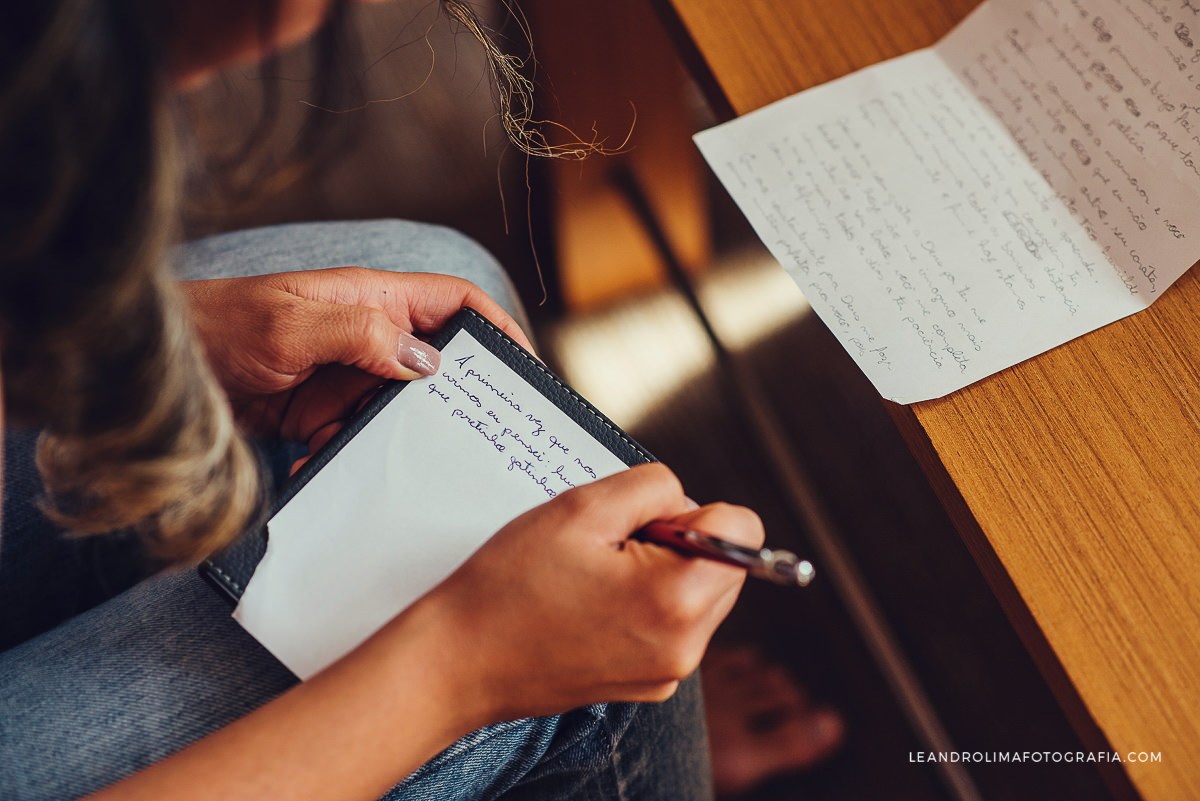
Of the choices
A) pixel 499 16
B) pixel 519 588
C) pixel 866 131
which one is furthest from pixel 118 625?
pixel 866 131

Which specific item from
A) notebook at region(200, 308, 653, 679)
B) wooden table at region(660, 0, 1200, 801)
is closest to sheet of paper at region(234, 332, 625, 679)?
notebook at region(200, 308, 653, 679)

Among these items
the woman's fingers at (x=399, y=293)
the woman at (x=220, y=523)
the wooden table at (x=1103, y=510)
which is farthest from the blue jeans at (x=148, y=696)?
the wooden table at (x=1103, y=510)

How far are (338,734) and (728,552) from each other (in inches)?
8.5

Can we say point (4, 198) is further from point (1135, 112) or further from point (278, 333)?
point (1135, 112)

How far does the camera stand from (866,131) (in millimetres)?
542

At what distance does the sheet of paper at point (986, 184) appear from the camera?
1.51 feet

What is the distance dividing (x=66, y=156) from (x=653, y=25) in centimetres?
63

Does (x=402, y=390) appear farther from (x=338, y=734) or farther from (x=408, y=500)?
(x=338, y=734)

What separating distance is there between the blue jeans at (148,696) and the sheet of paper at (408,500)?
6 centimetres

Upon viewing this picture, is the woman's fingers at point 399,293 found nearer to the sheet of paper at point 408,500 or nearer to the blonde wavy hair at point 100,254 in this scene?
the sheet of paper at point 408,500

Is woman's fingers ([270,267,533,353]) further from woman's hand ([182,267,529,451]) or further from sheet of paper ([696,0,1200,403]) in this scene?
sheet of paper ([696,0,1200,403])

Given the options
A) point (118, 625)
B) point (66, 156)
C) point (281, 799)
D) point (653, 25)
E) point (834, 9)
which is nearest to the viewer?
point (66, 156)

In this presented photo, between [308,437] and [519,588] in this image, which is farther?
[308,437]

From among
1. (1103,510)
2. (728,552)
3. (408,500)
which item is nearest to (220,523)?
(408,500)
